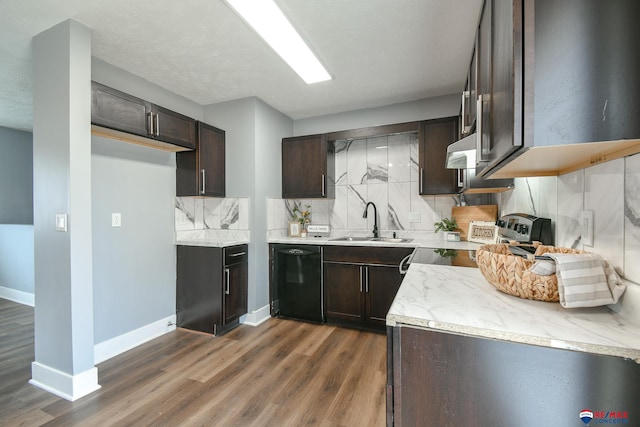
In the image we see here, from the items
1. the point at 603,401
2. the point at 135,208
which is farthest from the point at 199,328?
the point at 603,401

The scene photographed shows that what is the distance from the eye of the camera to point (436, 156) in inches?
116

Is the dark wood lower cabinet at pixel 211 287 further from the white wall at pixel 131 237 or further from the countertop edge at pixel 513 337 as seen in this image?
the countertop edge at pixel 513 337

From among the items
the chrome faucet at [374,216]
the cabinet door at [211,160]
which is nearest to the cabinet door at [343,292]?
the chrome faucet at [374,216]

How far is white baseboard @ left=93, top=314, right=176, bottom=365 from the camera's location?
235 centimetres

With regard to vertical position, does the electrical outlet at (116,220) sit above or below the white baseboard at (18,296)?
above

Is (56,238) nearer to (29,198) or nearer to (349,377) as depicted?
(349,377)

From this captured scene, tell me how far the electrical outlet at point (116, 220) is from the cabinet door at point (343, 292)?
6.60ft

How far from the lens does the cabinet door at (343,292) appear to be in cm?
291

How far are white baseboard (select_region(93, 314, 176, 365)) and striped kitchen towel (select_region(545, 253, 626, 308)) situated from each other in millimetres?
2888

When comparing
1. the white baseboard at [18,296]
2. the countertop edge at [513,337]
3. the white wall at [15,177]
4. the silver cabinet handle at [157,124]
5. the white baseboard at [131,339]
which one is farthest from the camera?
the white wall at [15,177]

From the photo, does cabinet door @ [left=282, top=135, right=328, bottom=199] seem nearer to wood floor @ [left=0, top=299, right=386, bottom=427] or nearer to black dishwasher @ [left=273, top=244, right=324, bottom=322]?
black dishwasher @ [left=273, top=244, right=324, bottom=322]

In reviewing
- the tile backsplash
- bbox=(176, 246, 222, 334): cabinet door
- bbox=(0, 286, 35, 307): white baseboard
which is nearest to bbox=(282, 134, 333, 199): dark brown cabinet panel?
bbox=(176, 246, 222, 334): cabinet door

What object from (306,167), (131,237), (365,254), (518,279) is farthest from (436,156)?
(131,237)

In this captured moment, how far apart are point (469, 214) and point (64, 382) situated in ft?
11.9
